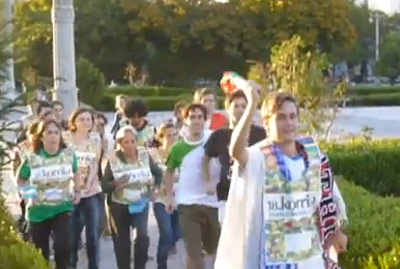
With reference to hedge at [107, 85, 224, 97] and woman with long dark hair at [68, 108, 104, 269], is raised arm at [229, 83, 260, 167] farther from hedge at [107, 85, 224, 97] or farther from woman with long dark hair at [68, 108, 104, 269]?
hedge at [107, 85, 224, 97]

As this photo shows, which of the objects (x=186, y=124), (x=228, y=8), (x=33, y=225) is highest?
(x=228, y=8)

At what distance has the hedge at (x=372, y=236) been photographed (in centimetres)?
549

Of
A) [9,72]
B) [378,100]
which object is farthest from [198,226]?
[378,100]

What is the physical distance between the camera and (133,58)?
Result: 49.3 meters

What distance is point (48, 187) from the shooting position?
847 cm

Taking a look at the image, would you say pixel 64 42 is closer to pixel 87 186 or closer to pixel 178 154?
pixel 87 186

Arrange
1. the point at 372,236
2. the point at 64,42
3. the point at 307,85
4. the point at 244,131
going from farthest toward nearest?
the point at 64,42 < the point at 307,85 < the point at 372,236 < the point at 244,131

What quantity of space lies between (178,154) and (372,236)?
2665mm

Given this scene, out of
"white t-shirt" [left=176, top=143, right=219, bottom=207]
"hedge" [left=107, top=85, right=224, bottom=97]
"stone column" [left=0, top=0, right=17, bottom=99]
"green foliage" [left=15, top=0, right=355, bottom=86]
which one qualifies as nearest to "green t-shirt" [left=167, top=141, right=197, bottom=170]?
"white t-shirt" [left=176, top=143, right=219, bottom=207]

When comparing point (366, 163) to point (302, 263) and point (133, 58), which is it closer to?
point (302, 263)

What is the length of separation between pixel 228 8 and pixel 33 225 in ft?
126

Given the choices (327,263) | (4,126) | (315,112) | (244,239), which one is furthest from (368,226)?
(315,112)

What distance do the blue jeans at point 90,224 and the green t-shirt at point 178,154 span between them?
3.61 ft

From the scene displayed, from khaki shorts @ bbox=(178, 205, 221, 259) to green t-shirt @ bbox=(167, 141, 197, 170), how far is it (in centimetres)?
38
